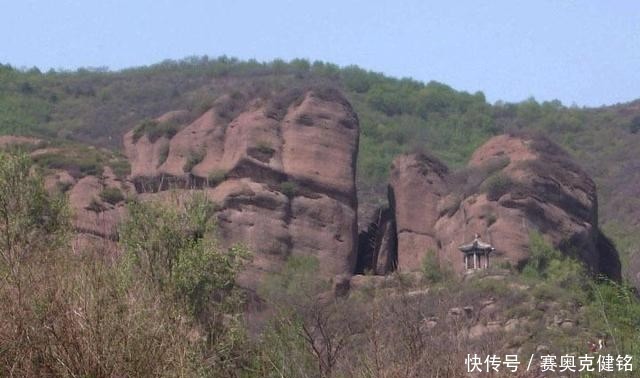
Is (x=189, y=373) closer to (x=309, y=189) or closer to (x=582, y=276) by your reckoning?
(x=582, y=276)

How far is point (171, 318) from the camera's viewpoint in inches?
377

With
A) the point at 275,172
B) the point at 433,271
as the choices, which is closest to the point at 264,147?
the point at 275,172

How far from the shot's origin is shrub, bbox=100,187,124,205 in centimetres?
3762

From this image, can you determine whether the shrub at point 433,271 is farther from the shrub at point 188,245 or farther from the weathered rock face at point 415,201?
the shrub at point 188,245

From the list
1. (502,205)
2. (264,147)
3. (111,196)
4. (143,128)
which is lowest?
(502,205)

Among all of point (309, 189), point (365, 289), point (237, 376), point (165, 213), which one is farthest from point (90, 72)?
point (237, 376)

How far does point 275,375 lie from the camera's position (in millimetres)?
12648

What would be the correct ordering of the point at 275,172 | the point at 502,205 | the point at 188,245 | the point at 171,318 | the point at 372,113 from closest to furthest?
the point at 171,318
the point at 188,245
the point at 502,205
the point at 275,172
the point at 372,113

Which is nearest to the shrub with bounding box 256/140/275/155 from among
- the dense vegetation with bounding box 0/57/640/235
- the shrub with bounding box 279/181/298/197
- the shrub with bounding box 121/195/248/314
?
the shrub with bounding box 279/181/298/197

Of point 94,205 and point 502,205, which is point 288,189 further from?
point 502,205

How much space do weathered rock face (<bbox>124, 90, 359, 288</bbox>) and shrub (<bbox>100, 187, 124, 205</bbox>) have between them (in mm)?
806

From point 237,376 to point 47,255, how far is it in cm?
374

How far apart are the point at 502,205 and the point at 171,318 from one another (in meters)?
28.5

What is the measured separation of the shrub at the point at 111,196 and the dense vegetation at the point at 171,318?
45.3 feet
